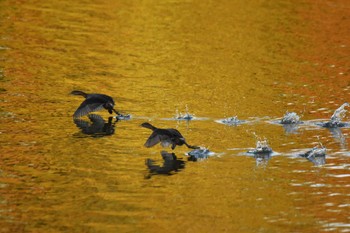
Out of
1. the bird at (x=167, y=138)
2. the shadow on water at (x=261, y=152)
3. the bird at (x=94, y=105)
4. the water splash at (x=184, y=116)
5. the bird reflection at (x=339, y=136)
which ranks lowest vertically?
the shadow on water at (x=261, y=152)

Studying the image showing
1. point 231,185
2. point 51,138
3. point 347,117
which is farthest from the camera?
point 347,117

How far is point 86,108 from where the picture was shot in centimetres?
1825

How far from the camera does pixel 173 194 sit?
1391 centimetres

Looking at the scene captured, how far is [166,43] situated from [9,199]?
1368cm

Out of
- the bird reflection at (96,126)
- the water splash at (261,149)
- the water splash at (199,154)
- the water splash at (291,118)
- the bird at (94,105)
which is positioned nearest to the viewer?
the water splash at (199,154)

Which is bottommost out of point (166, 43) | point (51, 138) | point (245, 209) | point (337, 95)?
point (245, 209)

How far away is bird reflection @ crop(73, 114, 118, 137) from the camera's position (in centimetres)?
1758

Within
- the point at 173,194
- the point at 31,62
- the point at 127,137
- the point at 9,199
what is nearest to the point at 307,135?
the point at 127,137

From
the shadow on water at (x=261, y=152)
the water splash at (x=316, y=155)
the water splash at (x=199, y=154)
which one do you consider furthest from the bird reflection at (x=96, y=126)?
the water splash at (x=316, y=155)

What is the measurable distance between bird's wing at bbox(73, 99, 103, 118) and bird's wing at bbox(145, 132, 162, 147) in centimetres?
259

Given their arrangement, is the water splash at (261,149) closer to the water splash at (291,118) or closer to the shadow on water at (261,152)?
the shadow on water at (261,152)

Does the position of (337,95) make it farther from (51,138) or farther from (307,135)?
(51,138)

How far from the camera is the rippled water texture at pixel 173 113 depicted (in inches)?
519

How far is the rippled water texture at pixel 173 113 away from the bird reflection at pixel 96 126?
1.6 inches
